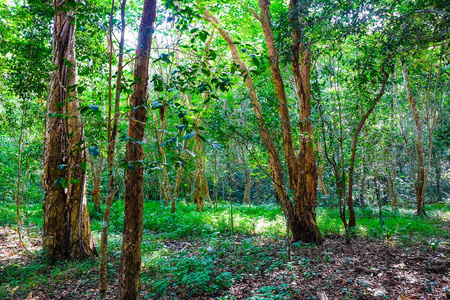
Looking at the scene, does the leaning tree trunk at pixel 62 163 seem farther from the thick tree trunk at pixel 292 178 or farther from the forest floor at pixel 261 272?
the thick tree trunk at pixel 292 178

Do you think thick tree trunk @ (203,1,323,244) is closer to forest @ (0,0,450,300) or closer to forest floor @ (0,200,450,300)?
forest @ (0,0,450,300)

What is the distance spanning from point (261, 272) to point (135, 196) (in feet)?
9.87

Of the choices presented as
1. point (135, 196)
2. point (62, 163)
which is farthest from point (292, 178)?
point (62, 163)

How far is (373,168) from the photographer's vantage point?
10.1 m

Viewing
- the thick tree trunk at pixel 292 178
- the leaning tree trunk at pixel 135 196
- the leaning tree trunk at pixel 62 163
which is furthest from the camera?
the thick tree trunk at pixel 292 178

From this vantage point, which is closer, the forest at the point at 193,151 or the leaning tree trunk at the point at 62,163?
the forest at the point at 193,151

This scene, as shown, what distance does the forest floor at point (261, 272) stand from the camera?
380 centimetres

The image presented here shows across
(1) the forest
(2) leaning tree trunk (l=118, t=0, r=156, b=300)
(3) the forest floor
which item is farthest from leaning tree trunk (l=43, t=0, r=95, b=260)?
(2) leaning tree trunk (l=118, t=0, r=156, b=300)

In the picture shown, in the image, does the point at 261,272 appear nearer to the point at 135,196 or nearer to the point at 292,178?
the point at 292,178

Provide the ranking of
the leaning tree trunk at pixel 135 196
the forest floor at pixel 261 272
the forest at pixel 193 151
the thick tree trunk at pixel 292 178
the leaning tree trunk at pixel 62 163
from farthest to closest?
1. the thick tree trunk at pixel 292 178
2. the leaning tree trunk at pixel 62 163
3. the forest floor at pixel 261 272
4. the leaning tree trunk at pixel 135 196
5. the forest at pixel 193 151

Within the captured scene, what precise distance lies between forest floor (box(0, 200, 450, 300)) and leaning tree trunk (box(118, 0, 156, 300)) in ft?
4.35

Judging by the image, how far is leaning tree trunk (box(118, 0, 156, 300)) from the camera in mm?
2920

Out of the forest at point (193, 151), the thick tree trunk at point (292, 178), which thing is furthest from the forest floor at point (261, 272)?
the thick tree trunk at point (292, 178)

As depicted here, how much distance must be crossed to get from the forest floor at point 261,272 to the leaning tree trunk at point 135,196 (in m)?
1.33
